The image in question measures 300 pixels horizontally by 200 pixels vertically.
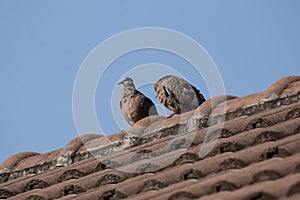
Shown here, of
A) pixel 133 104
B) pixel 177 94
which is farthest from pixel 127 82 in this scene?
pixel 177 94

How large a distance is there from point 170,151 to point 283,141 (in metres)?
1.03

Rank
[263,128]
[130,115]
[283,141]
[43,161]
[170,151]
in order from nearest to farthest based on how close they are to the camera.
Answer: [283,141]
[263,128]
[170,151]
[43,161]
[130,115]

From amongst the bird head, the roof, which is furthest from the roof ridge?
the bird head

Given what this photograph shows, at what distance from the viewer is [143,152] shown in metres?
5.09

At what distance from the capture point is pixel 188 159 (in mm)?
4520

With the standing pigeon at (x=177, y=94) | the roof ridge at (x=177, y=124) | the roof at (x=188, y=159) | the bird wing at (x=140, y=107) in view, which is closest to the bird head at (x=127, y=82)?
the bird wing at (x=140, y=107)

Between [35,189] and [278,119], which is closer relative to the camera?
[278,119]

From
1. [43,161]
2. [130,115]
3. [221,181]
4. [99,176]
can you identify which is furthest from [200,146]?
[130,115]

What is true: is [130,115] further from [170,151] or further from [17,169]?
[170,151]

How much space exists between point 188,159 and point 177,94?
12.5ft

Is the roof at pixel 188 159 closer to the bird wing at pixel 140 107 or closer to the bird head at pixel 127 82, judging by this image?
the bird wing at pixel 140 107

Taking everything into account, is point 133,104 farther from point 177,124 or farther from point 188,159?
point 188,159

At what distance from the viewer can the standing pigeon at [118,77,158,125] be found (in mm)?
8344

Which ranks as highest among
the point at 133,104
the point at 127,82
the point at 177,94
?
the point at 127,82
